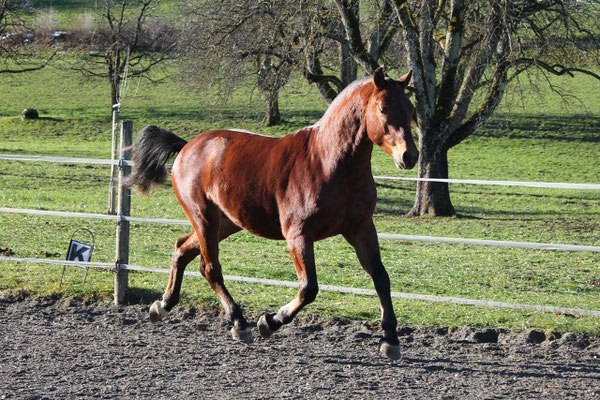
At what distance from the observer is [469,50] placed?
15.1m

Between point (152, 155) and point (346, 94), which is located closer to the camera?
point (346, 94)

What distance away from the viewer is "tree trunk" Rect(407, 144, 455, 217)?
15.1 meters

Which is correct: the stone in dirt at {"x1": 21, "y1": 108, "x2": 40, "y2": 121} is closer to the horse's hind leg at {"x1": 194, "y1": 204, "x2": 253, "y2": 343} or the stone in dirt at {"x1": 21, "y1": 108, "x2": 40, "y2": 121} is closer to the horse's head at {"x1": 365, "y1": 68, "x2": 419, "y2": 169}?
the horse's hind leg at {"x1": 194, "y1": 204, "x2": 253, "y2": 343}

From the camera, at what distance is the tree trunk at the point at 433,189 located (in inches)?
596

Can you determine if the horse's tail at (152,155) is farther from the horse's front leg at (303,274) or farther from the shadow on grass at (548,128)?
the shadow on grass at (548,128)

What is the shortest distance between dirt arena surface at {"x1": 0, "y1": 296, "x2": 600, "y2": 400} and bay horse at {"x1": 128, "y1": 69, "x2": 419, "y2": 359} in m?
0.30

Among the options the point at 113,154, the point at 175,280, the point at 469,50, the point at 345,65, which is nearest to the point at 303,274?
the point at 175,280

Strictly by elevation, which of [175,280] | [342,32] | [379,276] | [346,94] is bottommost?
[175,280]

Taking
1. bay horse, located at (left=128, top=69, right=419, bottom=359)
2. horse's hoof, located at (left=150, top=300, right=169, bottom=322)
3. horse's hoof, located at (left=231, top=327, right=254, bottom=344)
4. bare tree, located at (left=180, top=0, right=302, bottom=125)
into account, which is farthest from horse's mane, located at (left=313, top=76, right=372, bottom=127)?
bare tree, located at (left=180, top=0, right=302, bottom=125)

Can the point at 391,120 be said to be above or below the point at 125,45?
below

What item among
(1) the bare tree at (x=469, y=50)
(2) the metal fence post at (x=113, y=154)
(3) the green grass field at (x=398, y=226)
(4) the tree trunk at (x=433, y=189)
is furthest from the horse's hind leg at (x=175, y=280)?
(4) the tree trunk at (x=433, y=189)

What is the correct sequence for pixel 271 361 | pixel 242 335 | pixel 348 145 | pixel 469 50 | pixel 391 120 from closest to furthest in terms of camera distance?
pixel 391 120 → pixel 348 145 → pixel 271 361 → pixel 242 335 → pixel 469 50

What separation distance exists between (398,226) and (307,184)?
857cm

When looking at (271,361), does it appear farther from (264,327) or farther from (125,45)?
(125,45)
